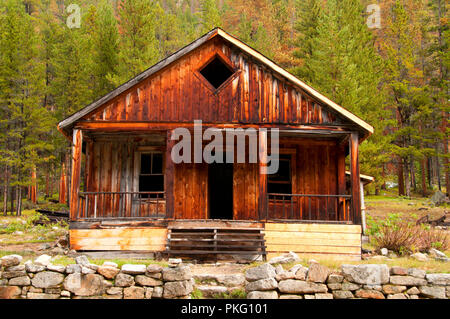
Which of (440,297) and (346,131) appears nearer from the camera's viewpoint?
(440,297)

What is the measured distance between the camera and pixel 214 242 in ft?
40.5

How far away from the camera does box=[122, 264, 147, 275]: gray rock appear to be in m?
8.01

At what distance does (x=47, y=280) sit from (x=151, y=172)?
7.89 m

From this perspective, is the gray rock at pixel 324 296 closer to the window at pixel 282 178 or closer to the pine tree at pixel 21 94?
the window at pixel 282 178

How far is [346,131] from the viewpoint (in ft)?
44.4

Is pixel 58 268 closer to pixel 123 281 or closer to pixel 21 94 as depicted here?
pixel 123 281

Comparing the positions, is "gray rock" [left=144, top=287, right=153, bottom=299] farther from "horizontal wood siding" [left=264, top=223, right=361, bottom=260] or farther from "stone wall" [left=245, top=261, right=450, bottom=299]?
"horizontal wood siding" [left=264, top=223, right=361, bottom=260]

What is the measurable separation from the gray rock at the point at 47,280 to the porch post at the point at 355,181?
8936 mm

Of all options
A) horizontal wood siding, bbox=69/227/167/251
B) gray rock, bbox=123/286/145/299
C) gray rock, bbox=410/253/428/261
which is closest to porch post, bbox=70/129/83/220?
horizontal wood siding, bbox=69/227/167/251

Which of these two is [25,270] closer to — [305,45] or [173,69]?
[173,69]

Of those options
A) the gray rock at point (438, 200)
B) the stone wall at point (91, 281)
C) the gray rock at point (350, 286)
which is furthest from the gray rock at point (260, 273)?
the gray rock at point (438, 200)

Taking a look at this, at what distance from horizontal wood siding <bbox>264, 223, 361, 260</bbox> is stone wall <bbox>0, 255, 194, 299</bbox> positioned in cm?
532
